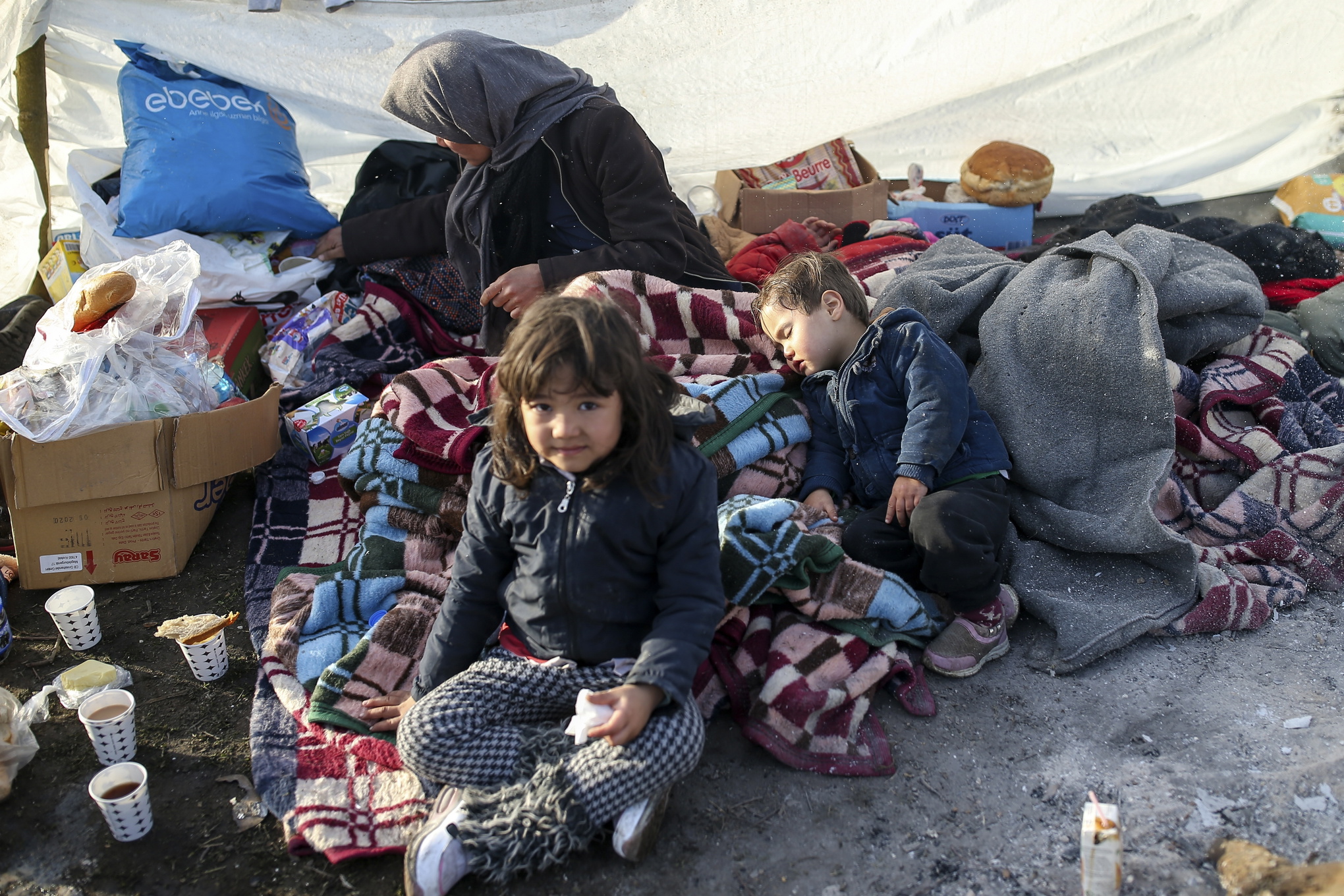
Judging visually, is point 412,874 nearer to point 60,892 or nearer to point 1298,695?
point 60,892

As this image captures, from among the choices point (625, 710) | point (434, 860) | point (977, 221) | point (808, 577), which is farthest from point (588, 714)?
point (977, 221)

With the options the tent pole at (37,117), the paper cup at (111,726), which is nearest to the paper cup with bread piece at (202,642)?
the paper cup at (111,726)

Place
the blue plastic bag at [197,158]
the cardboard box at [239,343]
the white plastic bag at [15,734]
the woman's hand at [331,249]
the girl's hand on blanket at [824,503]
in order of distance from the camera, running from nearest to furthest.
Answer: the white plastic bag at [15,734] < the girl's hand on blanket at [824,503] < the cardboard box at [239,343] < the blue plastic bag at [197,158] < the woman's hand at [331,249]

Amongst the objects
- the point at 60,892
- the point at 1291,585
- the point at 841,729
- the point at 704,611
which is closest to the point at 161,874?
the point at 60,892

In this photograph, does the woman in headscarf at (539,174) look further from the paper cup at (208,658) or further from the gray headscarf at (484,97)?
the paper cup at (208,658)

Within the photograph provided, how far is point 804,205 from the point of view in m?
4.52

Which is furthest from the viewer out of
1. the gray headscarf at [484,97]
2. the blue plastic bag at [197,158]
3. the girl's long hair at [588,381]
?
the blue plastic bag at [197,158]

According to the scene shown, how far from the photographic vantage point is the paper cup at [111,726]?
6.90 feet

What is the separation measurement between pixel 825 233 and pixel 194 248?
2.75 meters

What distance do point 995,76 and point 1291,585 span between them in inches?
122

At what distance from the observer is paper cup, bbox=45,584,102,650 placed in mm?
2502

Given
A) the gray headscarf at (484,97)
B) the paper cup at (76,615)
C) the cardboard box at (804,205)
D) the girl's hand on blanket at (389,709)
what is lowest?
the paper cup at (76,615)

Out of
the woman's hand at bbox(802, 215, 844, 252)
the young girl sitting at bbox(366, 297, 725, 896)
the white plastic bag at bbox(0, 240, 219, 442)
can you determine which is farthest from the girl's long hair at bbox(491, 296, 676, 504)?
the woman's hand at bbox(802, 215, 844, 252)

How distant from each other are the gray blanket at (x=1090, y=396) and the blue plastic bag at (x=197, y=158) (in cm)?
266
